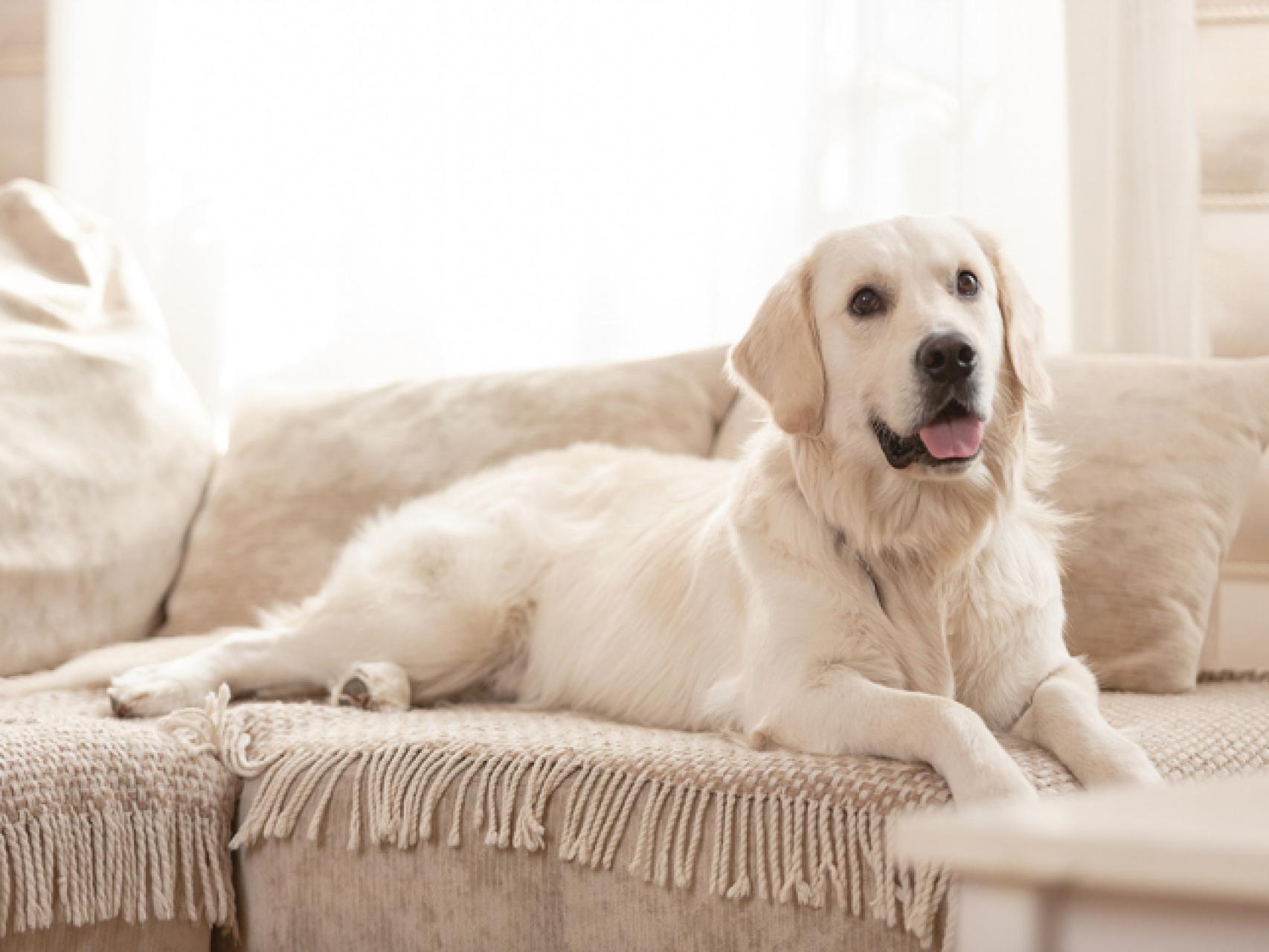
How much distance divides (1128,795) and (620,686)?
5.69 ft

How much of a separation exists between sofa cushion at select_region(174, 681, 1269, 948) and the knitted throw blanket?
2.2 inches

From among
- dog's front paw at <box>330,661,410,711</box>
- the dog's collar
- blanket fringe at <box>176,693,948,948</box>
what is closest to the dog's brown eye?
the dog's collar

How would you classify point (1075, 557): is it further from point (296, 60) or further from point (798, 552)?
point (296, 60)

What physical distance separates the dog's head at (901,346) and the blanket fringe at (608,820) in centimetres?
61

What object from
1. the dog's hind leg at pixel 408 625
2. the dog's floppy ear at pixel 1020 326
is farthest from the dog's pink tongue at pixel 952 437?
the dog's hind leg at pixel 408 625

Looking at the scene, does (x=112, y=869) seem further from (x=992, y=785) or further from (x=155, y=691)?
(x=992, y=785)

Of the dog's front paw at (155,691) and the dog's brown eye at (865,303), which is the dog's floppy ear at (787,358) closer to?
the dog's brown eye at (865,303)

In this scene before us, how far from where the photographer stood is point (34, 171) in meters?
4.33

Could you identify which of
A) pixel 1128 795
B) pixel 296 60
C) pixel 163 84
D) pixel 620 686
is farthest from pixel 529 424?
pixel 1128 795

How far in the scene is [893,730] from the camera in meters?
1.62

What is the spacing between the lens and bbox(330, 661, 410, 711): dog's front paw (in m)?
2.33

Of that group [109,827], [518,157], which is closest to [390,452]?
[518,157]

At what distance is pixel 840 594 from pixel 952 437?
279 millimetres

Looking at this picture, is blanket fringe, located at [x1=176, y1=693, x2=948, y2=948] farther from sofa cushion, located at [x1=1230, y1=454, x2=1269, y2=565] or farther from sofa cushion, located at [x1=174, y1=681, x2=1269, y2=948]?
sofa cushion, located at [x1=1230, y1=454, x2=1269, y2=565]
